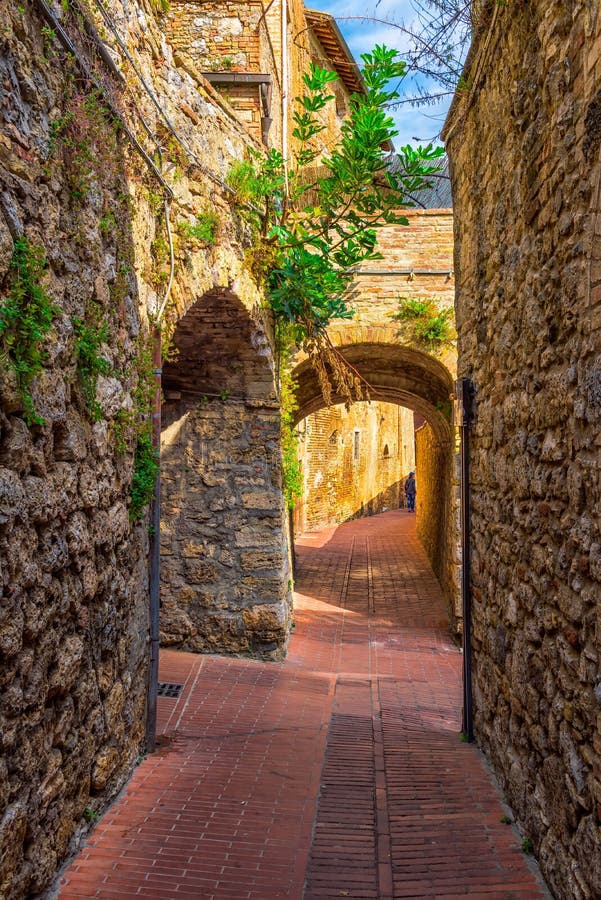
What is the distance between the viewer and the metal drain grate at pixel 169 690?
6148 mm

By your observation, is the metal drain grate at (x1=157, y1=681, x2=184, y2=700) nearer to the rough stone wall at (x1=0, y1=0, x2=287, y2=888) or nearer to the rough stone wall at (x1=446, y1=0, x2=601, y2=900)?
the rough stone wall at (x1=0, y1=0, x2=287, y2=888)

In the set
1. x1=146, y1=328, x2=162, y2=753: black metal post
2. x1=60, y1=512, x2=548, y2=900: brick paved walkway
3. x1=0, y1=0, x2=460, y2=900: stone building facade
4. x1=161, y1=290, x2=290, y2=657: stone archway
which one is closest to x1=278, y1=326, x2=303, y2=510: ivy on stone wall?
x1=161, y1=290, x2=290, y2=657: stone archway

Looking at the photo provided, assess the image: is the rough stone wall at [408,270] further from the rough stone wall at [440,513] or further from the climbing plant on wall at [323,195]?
the rough stone wall at [440,513]

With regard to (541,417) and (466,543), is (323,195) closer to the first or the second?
(466,543)

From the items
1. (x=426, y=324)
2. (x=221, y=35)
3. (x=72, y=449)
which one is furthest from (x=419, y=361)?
(x=72, y=449)

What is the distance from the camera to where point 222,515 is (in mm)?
7773

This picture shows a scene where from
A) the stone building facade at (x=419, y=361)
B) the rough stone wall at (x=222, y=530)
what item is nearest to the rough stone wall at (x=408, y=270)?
the stone building facade at (x=419, y=361)

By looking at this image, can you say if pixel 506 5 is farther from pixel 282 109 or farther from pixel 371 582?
pixel 371 582

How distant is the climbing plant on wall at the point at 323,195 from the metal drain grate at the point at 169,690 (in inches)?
141

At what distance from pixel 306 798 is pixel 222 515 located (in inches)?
147

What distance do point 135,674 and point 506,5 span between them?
13.6ft

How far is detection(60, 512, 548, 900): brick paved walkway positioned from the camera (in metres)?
3.39

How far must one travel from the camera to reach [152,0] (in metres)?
5.03

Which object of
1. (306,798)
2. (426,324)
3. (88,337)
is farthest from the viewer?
(426,324)
